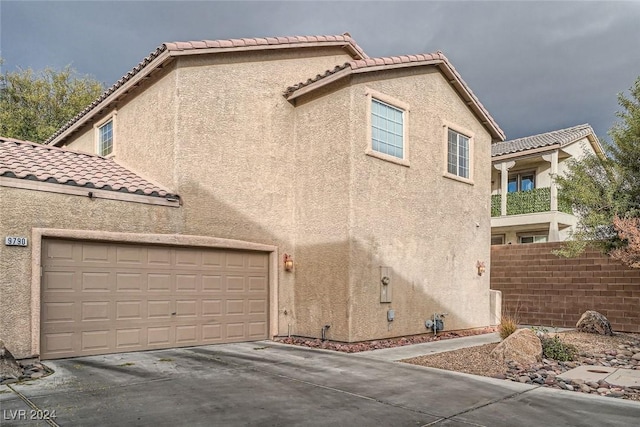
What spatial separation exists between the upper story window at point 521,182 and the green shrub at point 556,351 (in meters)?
15.8

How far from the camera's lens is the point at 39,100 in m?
27.9

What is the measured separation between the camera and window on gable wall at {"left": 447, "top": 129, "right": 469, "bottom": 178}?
14367 mm

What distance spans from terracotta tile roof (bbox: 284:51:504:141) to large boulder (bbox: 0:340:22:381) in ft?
27.5

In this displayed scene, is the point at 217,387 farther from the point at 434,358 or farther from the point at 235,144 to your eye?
the point at 235,144

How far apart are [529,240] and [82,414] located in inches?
879

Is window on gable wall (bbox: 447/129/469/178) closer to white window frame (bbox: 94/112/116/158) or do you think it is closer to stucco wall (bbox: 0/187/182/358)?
stucco wall (bbox: 0/187/182/358)

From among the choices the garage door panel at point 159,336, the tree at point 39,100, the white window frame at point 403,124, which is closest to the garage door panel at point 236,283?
the garage door panel at point 159,336

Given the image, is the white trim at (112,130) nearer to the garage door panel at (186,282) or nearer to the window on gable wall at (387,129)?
the garage door panel at (186,282)

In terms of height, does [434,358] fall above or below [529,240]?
below

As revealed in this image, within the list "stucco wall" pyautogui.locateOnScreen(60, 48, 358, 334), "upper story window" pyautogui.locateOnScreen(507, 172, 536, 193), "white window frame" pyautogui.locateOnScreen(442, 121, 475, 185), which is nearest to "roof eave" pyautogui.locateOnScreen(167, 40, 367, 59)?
"stucco wall" pyautogui.locateOnScreen(60, 48, 358, 334)

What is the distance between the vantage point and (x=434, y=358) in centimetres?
986

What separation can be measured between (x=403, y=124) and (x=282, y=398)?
329 inches

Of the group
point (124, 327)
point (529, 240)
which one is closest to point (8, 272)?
point (124, 327)

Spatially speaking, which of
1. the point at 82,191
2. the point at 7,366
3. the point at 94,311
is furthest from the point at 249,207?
the point at 7,366
